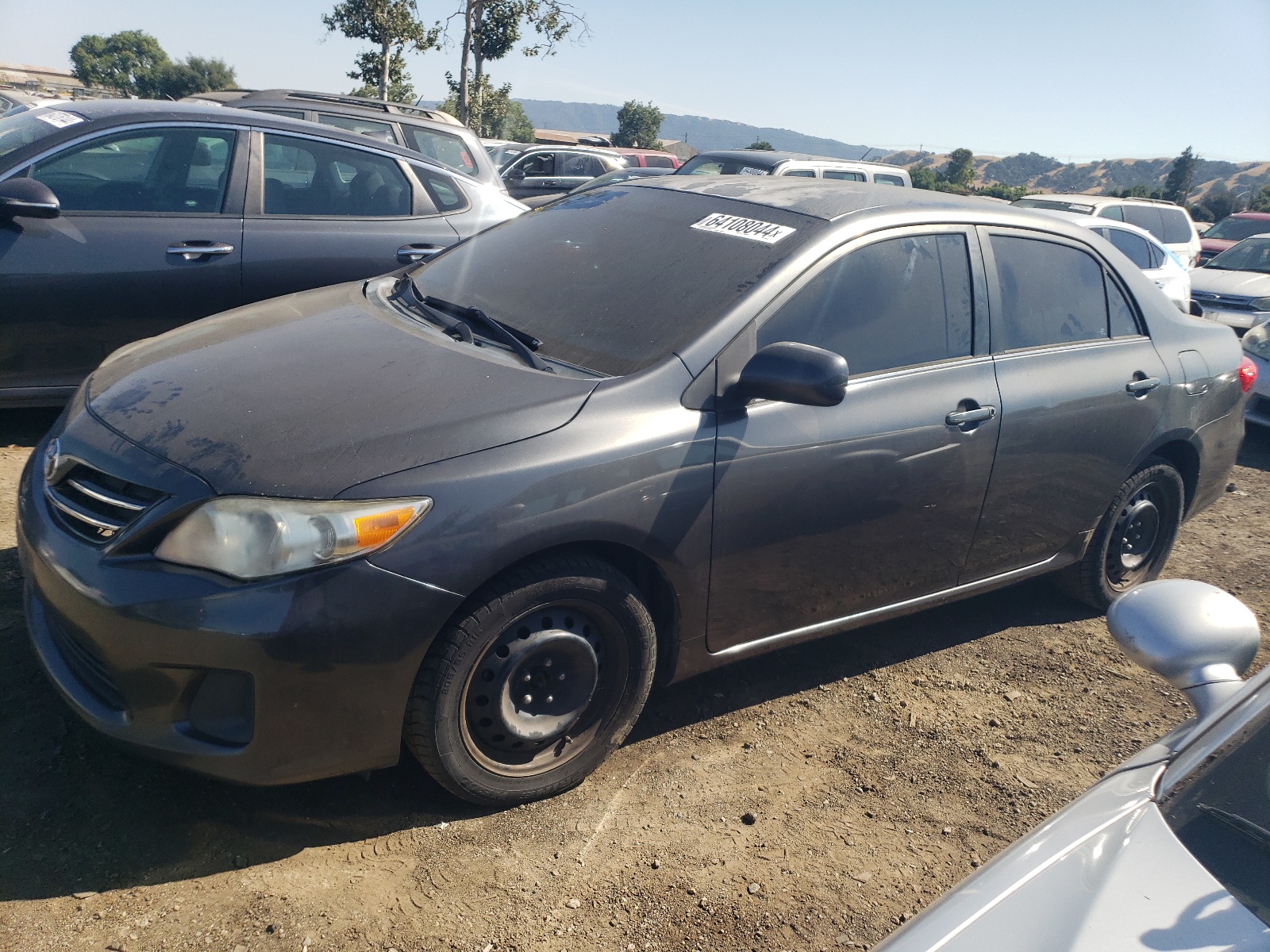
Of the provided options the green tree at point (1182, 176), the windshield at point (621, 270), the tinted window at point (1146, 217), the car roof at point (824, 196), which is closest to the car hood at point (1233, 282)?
the tinted window at point (1146, 217)

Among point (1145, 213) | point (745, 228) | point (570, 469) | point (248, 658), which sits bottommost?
point (248, 658)

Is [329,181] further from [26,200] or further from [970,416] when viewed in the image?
[970,416]

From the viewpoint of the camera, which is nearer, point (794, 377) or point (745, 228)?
point (794, 377)

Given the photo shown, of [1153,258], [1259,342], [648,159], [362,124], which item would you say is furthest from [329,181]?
[648,159]

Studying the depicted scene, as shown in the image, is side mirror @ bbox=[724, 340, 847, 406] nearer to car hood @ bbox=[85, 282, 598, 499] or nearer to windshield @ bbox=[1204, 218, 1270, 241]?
car hood @ bbox=[85, 282, 598, 499]

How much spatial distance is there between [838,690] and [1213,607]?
179 cm

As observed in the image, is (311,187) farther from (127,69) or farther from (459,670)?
(127,69)

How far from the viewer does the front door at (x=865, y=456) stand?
2.88 meters

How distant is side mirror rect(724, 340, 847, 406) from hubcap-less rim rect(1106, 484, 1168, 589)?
80.8 inches

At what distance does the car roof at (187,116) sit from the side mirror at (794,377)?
139 inches

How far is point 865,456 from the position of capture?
10.1 feet

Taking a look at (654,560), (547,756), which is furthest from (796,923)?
(654,560)

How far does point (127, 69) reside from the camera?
67938 millimetres

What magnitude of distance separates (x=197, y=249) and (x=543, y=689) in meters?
3.30
